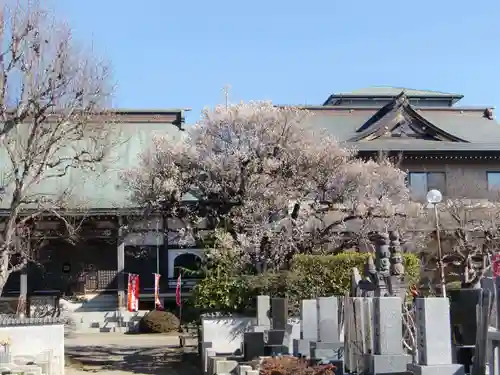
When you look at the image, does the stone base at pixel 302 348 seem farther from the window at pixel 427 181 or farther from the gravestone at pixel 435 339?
the window at pixel 427 181

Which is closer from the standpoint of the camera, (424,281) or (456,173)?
(424,281)

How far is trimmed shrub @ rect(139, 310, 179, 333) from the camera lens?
90.9 feet

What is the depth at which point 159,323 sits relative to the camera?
27.7 metres

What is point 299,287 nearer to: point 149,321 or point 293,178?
point 293,178

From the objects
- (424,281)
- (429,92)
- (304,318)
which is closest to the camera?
(304,318)

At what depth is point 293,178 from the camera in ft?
71.8

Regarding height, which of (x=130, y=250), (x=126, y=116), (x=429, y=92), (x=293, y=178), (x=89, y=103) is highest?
(x=429, y=92)

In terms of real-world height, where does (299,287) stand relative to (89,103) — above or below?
below

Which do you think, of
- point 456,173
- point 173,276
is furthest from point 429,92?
point 173,276

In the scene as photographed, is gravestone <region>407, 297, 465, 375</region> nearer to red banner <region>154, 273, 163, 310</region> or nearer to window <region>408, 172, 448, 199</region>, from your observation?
red banner <region>154, 273, 163, 310</region>

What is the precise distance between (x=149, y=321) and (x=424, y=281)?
439 inches

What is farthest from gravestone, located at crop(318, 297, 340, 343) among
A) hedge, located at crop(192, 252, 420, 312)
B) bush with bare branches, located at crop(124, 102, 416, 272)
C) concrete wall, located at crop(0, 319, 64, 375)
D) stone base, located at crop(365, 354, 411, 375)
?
bush with bare branches, located at crop(124, 102, 416, 272)

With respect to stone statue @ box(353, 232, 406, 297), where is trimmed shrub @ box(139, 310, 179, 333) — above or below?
below

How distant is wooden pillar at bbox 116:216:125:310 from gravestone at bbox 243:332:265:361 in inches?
598
